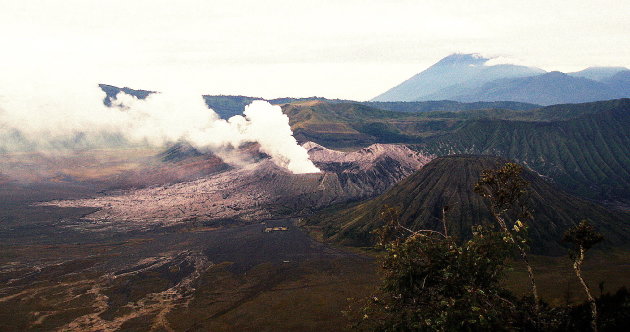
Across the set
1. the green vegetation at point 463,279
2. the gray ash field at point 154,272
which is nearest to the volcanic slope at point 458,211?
the gray ash field at point 154,272

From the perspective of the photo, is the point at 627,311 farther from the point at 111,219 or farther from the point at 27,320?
the point at 111,219

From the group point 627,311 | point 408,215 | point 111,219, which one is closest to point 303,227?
point 408,215

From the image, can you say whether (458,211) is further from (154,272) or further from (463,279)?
(463,279)

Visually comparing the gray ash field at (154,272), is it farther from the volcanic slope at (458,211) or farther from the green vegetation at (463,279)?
the green vegetation at (463,279)

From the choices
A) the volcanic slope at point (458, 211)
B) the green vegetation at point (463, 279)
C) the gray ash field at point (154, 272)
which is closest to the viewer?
the green vegetation at point (463, 279)

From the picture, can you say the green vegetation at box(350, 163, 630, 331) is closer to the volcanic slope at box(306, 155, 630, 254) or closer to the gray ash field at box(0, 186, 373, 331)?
the gray ash field at box(0, 186, 373, 331)

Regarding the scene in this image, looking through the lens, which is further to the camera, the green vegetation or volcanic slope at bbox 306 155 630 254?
volcanic slope at bbox 306 155 630 254

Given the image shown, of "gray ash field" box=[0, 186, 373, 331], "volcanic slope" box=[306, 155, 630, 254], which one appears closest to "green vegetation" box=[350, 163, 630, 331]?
"gray ash field" box=[0, 186, 373, 331]

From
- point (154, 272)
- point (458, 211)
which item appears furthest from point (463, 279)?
point (458, 211)
